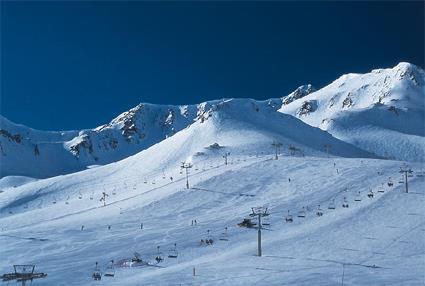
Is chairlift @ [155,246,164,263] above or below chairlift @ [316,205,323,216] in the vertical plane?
below


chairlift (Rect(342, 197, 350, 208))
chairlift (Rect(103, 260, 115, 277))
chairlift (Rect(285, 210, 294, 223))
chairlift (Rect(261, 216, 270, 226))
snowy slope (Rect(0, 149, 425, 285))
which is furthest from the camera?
chairlift (Rect(342, 197, 350, 208))

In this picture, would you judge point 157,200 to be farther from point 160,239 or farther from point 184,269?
point 184,269

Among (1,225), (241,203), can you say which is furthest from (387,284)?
(1,225)

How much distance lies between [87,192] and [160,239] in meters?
46.3

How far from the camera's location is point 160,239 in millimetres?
58906

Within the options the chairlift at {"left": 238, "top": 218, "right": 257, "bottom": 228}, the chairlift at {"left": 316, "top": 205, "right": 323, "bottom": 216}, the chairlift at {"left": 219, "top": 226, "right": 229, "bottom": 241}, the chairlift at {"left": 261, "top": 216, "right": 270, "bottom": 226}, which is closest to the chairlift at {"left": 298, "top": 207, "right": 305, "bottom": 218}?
the chairlift at {"left": 316, "top": 205, "right": 323, "bottom": 216}

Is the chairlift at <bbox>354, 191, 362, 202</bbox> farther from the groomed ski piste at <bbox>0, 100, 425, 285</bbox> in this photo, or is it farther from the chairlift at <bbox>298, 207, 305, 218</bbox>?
the chairlift at <bbox>298, 207, 305, 218</bbox>

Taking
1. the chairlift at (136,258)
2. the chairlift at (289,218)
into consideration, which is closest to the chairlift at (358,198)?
the chairlift at (289,218)

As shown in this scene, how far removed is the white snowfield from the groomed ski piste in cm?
14

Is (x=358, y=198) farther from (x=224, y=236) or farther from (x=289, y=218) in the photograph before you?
(x=224, y=236)

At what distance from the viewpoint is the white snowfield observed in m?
45.7

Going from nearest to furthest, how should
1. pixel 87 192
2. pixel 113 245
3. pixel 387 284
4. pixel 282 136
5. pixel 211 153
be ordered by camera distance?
pixel 387 284
pixel 113 245
pixel 87 192
pixel 211 153
pixel 282 136

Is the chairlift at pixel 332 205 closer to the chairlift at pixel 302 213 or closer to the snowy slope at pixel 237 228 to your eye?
the snowy slope at pixel 237 228

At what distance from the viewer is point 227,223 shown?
63781 millimetres
